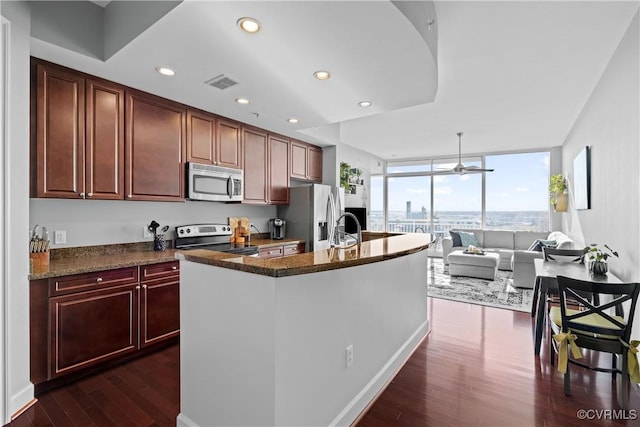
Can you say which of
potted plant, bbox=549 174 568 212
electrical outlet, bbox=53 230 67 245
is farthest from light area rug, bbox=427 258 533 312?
electrical outlet, bbox=53 230 67 245

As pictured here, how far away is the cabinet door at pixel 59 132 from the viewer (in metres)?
2.29

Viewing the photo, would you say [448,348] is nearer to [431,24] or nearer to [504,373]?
[504,373]

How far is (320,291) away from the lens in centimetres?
159

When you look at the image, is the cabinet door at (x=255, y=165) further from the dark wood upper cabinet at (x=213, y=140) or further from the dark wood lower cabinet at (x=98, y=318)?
the dark wood lower cabinet at (x=98, y=318)

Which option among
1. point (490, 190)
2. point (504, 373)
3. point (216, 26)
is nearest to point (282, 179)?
point (216, 26)

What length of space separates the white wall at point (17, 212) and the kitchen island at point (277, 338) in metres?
1.12

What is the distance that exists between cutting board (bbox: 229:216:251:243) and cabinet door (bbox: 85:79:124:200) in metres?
1.38

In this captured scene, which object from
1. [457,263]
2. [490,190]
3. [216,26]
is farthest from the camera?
[490,190]

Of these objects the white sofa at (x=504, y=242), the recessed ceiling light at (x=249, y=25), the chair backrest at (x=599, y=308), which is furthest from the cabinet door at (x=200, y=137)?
the white sofa at (x=504, y=242)

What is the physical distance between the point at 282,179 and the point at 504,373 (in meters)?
3.43

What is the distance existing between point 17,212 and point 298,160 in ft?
11.1

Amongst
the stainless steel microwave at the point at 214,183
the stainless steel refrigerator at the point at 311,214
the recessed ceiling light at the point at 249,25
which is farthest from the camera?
the stainless steel refrigerator at the point at 311,214

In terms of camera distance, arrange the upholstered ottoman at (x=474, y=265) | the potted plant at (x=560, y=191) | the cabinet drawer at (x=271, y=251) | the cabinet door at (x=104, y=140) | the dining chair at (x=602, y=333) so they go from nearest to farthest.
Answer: the dining chair at (x=602, y=333) < the cabinet door at (x=104, y=140) < the cabinet drawer at (x=271, y=251) < the upholstered ottoman at (x=474, y=265) < the potted plant at (x=560, y=191)

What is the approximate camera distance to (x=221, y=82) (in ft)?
8.91
